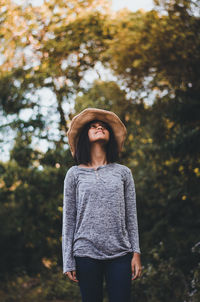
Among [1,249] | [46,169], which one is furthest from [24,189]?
[1,249]

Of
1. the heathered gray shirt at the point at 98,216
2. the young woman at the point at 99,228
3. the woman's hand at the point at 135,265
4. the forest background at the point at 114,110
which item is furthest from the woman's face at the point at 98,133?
the forest background at the point at 114,110

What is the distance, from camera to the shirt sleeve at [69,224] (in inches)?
77.1

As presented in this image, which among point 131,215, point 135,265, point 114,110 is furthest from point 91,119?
point 114,110

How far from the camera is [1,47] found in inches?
247

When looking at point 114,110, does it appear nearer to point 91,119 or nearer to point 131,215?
point 91,119

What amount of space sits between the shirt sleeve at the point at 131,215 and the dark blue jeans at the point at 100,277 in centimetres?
14

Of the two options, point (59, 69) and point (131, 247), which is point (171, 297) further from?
point (59, 69)

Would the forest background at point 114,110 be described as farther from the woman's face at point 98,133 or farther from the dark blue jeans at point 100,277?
the dark blue jeans at point 100,277

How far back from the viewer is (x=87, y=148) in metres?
2.29

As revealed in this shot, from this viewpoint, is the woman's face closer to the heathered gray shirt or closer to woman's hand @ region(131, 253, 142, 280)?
the heathered gray shirt

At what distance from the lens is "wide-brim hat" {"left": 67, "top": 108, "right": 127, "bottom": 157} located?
7.91 feet

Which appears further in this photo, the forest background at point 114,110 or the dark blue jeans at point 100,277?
the forest background at point 114,110

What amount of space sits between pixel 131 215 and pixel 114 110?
436 centimetres

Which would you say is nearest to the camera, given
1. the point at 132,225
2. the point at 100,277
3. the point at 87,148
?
the point at 100,277
